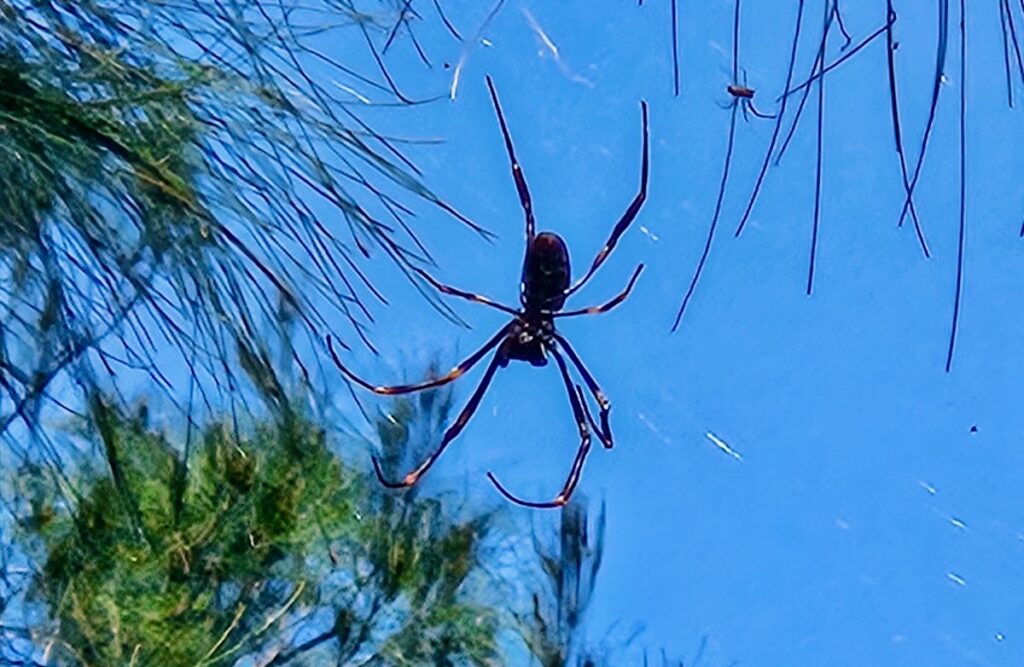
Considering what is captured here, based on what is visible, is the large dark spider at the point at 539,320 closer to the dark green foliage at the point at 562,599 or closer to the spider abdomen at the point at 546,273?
the spider abdomen at the point at 546,273

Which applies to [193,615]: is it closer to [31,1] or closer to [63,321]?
[63,321]

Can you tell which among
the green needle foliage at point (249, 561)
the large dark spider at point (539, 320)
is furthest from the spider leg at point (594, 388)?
the green needle foliage at point (249, 561)

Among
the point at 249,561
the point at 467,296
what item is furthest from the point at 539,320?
the point at 249,561

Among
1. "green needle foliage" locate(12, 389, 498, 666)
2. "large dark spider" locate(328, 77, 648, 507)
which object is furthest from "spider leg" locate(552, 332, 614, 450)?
"green needle foliage" locate(12, 389, 498, 666)

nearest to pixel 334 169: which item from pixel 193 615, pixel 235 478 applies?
pixel 235 478

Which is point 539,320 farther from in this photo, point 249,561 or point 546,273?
point 249,561

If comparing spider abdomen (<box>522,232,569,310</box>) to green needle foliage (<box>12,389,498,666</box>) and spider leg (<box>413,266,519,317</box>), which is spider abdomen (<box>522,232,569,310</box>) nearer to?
spider leg (<box>413,266,519,317</box>)

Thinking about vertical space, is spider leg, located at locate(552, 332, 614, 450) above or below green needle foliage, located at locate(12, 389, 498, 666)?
below

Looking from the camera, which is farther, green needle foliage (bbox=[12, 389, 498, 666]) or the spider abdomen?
green needle foliage (bbox=[12, 389, 498, 666])
